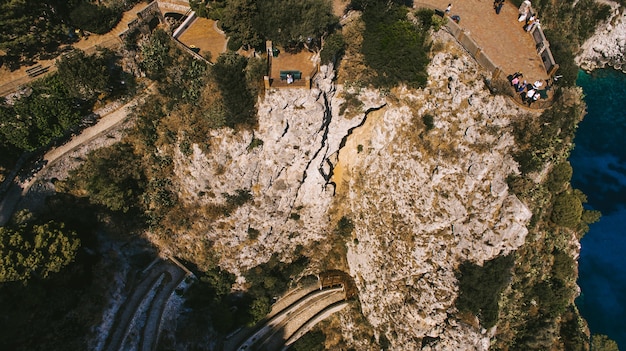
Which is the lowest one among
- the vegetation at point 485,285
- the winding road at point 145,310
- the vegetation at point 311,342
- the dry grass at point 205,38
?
the vegetation at point 311,342

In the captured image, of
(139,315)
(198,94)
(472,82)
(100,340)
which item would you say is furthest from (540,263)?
(100,340)

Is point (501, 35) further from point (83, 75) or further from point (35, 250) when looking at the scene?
point (35, 250)

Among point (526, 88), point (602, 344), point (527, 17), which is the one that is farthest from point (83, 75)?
point (602, 344)

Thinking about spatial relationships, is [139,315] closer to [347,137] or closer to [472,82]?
[347,137]

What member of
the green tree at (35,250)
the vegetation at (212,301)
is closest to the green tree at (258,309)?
the vegetation at (212,301)

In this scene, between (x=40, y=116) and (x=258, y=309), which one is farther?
(x=258, y=309)

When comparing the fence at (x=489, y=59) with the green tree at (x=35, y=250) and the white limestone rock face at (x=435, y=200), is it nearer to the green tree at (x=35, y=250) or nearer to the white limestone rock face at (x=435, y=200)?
the white limestone rock face at (x=435, y=200)
